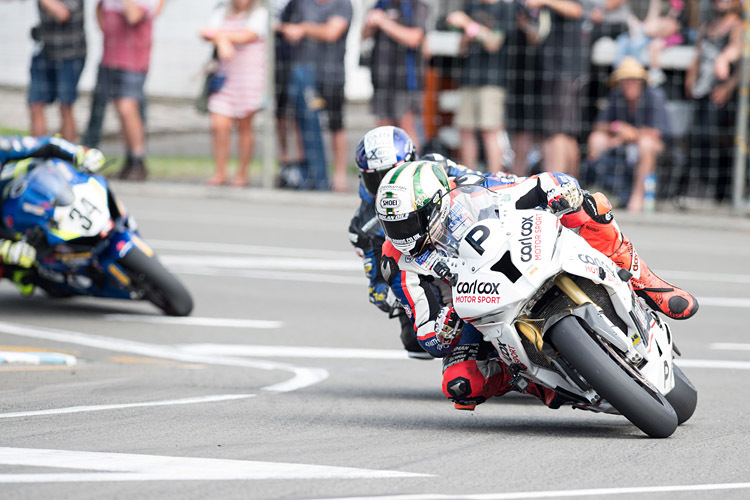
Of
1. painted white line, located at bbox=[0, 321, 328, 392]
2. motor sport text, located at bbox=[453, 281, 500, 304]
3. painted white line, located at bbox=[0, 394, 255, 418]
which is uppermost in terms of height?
motor sport text, located at bbox=[453, 281, 500, 304]

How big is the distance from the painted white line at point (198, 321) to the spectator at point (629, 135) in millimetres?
6784

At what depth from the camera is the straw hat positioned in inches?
620

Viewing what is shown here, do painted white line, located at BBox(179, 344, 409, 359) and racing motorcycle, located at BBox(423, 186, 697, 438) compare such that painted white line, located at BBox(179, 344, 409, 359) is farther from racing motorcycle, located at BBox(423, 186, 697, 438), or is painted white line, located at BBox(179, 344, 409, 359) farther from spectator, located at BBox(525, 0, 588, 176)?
spectator, located at BBox(525, 0, 588, 176)

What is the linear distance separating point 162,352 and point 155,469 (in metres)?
4.20

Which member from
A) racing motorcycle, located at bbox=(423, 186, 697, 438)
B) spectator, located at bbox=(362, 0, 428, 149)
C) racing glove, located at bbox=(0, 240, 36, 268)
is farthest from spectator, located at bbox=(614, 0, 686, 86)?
racing motorcycle, located at bbox=(423, 186, 697, 438)

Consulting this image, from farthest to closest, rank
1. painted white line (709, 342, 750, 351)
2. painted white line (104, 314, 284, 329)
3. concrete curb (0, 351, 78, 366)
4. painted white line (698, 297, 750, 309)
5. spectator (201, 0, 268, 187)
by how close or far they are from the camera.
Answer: spectator (201, 0, 268, 187) < painted white line (698, 297, 750, 309) < painted white line (104, 314, 284, 329) < painted white line (709, 342, 750, 351) < concrete curb (0, 351, 78, 366)

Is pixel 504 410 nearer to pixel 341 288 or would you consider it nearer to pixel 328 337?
pixel 328 337

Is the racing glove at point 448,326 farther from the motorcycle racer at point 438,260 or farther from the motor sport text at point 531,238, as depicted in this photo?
Answer: the motor sport text at point 531,238

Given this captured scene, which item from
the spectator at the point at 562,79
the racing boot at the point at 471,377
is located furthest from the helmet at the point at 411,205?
the spectator at the point at 562,79

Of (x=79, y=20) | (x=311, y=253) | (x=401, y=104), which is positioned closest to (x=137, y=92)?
(x=79, y=20)

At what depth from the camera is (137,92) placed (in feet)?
57.3

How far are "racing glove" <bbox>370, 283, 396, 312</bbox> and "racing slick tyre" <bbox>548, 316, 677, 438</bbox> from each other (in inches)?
71.6

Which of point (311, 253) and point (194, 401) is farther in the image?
point (311, 253)

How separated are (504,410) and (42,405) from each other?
256 cm
